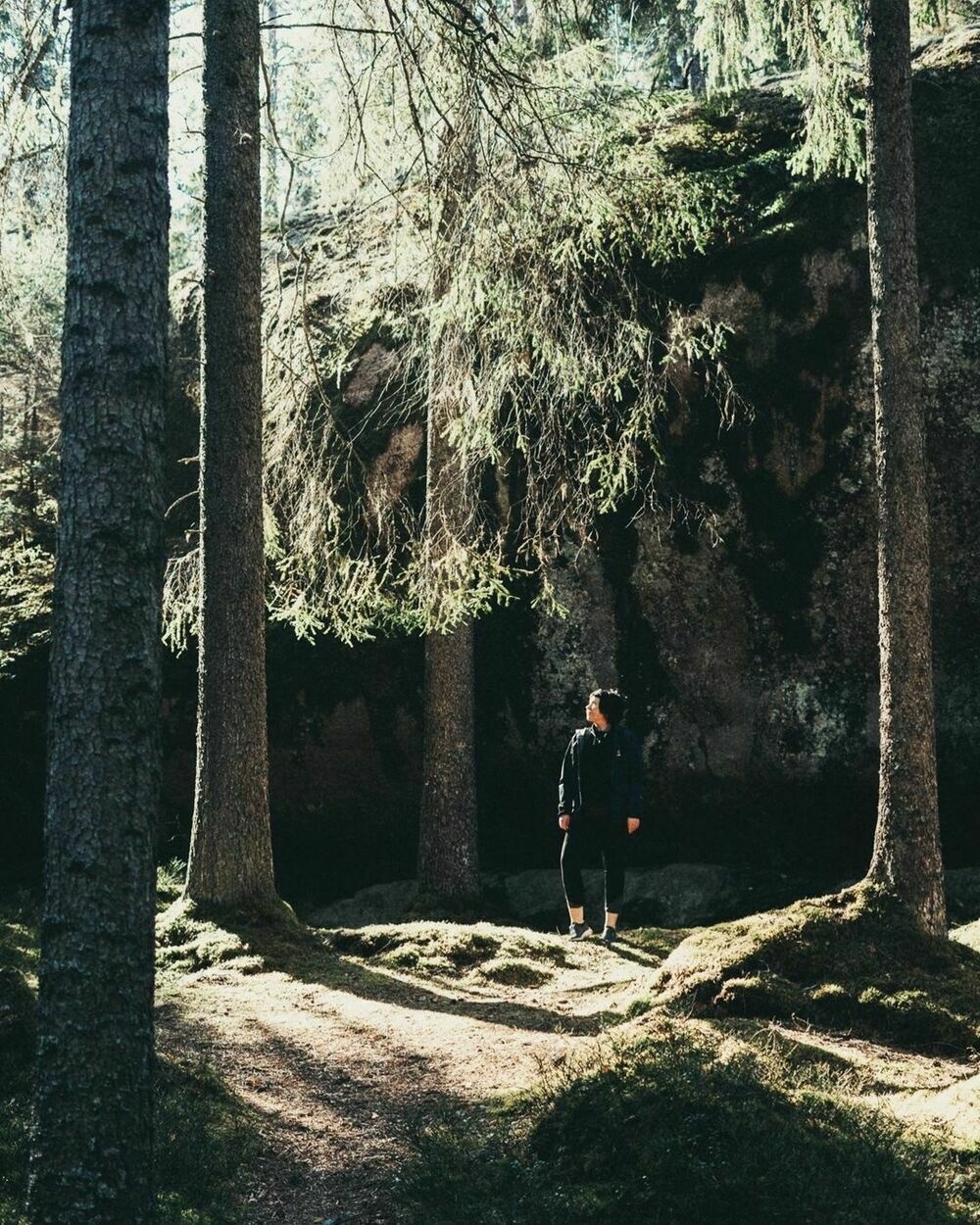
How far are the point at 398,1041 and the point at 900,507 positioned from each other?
4.72 metres

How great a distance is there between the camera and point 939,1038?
6.64 metres

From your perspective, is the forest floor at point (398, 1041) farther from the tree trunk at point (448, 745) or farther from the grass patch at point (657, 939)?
the tree trunk at point (448, 745)

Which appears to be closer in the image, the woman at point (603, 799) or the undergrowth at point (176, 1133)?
the undergrowth at point (176, 1133)

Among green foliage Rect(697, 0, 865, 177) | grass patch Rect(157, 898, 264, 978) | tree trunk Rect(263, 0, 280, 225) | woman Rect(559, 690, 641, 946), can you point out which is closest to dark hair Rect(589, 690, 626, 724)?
woman Rect(559, 690, 641, 946)

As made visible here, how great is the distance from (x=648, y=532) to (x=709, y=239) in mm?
3000

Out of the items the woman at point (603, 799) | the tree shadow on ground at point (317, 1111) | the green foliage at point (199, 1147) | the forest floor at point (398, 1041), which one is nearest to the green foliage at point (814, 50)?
the woman at point (603, 799)

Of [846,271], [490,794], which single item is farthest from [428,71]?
[490,794]

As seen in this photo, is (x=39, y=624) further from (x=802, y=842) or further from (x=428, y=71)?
(x=802, y=842)

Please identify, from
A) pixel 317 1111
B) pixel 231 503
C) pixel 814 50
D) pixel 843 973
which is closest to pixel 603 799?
pixel 843 973

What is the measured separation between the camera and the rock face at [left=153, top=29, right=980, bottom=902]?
36.9ft

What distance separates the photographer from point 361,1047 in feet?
24.2

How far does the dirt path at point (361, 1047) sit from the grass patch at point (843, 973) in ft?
2.19

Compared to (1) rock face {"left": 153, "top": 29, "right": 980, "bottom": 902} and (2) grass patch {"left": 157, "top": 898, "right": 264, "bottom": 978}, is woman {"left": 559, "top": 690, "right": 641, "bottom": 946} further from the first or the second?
(2) grass patch {"left": 157, "top": 898, "right": 264, "bottom": 978}

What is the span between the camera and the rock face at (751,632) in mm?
11258
